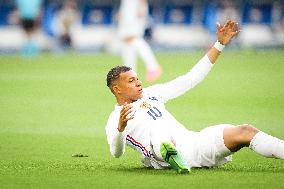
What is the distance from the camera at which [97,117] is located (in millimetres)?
14539

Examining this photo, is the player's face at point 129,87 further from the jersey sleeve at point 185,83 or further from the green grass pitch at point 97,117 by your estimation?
the green grass pitch at point 97,117

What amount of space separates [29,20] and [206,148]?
89.4 feet

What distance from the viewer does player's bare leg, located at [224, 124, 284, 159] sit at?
26.9 ft

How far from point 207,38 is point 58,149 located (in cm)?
2468

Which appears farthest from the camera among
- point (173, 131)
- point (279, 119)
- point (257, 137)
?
point (279, 119)

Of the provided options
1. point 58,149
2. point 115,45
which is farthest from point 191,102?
point 115,45

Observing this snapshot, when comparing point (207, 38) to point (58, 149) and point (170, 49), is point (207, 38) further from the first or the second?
point (58, 149)

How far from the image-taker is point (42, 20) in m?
35.9

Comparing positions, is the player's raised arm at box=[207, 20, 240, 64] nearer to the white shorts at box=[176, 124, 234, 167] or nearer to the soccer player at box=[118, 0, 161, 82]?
the white shorts at box=[176, 124, 234, 167]

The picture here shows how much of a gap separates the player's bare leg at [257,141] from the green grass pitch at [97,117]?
25cm

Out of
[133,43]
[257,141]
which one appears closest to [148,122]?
[257,141]

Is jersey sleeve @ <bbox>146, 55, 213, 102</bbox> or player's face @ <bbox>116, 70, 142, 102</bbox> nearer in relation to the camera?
player's face @ <bbox>116, 70, 142, 102</bbox>

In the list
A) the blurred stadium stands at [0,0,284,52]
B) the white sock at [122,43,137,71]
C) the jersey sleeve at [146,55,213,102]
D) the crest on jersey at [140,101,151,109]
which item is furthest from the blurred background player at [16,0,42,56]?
the crest on jersey at [140,101,151,109]

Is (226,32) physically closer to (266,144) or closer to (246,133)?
(246,133)
